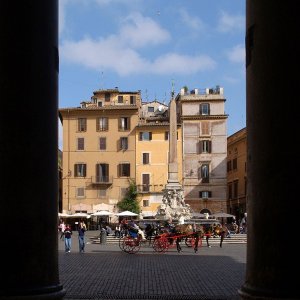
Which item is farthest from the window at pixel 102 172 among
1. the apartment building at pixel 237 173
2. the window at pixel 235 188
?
the window at pixel 235 188

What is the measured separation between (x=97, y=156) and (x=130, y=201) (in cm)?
543

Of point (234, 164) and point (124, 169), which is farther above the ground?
point (234, 164)

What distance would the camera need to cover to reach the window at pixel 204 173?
64125 mm

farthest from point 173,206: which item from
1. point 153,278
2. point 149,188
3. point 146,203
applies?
point 153,278

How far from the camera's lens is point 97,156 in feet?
206

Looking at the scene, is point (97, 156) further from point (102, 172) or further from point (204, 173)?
point (204, 173)

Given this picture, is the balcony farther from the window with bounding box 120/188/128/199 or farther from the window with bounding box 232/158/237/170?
the window with bounding box 232/158/237/170
